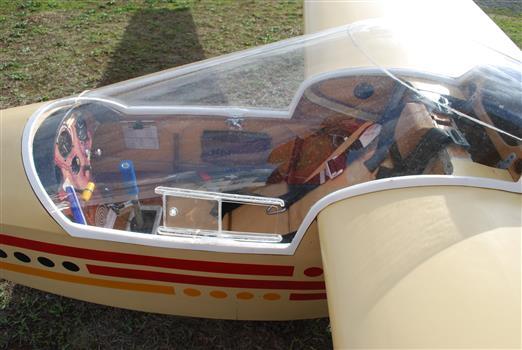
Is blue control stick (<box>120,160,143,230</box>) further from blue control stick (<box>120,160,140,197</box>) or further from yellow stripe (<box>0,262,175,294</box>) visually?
yellow stripe (<box>0,262,175,294</box>)

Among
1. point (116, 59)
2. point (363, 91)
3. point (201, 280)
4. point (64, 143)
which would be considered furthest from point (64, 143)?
point (116, 59)

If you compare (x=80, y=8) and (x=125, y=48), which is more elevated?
(x=80, y=8)

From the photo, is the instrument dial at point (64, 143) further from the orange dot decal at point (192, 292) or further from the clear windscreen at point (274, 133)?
the orange dot decal at point (192, 292)

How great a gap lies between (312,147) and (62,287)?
123 centimetres

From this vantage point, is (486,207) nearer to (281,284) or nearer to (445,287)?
(445,287)

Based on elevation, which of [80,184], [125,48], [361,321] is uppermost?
[125,48]

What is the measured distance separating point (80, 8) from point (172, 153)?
4431 millimetres

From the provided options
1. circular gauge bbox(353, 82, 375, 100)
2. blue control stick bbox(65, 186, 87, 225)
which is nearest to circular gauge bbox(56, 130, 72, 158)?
blue control stick bbox(65, 186, 87, 225)

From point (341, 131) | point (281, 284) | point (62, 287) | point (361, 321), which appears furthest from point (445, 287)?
point (62, 287)

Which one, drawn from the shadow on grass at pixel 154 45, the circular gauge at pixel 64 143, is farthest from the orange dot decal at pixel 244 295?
the shadow on grass at pixel 154 45

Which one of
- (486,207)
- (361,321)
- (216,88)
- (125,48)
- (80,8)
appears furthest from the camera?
(80,8)

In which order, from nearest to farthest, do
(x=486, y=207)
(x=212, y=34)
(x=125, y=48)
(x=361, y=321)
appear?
(x=361, y=321), (x=486, y=207), (x=125, y=48), (x=212, y=34)

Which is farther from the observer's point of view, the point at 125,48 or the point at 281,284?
the point at 125,48

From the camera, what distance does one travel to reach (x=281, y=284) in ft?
5.86
